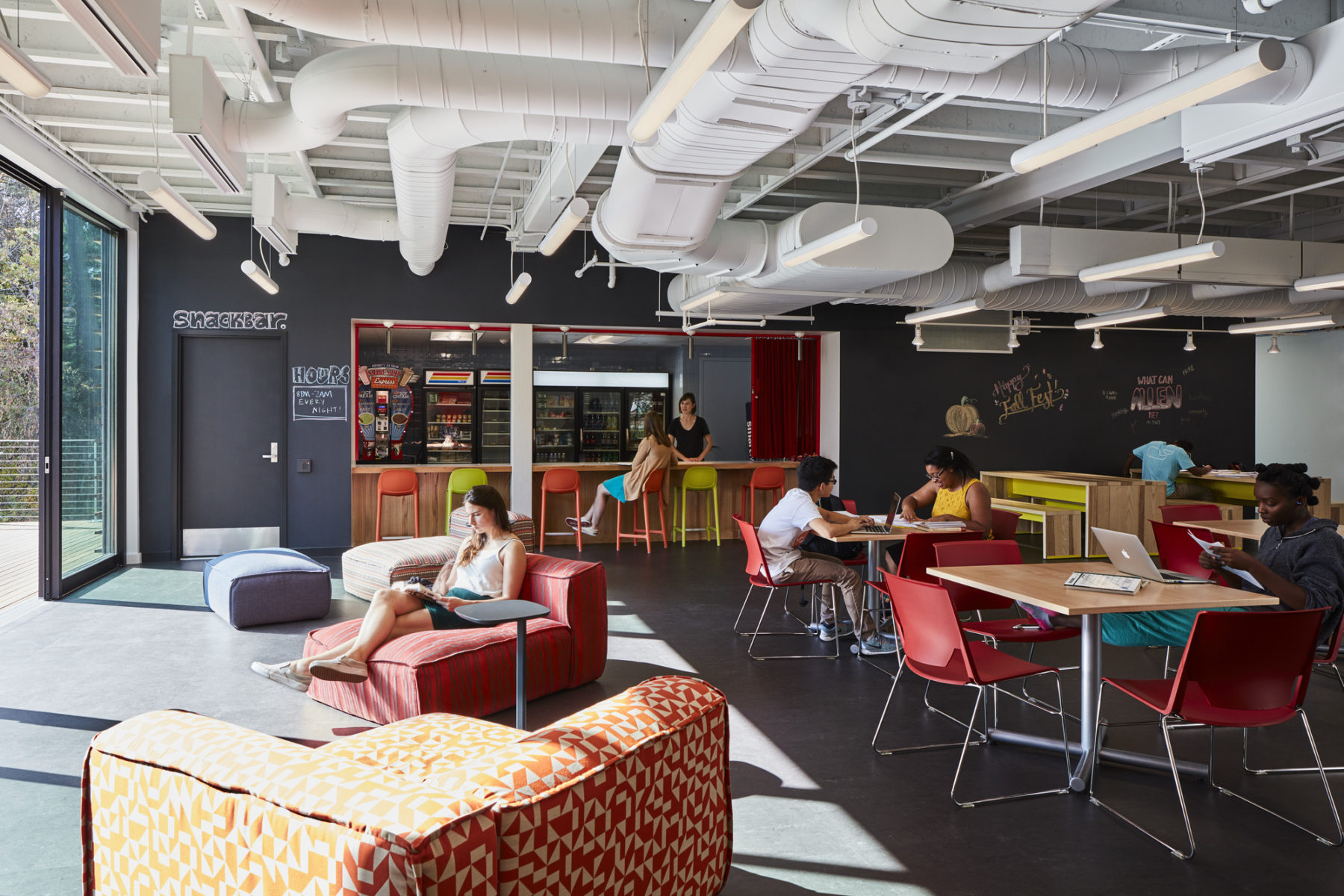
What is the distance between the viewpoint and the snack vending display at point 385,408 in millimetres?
11984

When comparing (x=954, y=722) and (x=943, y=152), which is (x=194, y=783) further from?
(x=943, y=152)

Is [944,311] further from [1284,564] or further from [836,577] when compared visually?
[1284,564]

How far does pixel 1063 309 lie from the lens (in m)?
9.69

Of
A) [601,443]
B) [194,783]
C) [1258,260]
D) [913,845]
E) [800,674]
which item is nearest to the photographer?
[194,783]

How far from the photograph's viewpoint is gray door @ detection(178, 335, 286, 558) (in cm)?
923

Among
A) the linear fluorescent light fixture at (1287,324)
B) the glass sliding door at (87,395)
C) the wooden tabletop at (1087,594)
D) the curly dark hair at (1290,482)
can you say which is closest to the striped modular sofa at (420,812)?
the wooden tabletop at (1087,594)

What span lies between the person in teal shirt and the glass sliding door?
10.9 meters

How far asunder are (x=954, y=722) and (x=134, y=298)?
8.54 m

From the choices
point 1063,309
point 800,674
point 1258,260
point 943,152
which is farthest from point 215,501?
point 1258,260

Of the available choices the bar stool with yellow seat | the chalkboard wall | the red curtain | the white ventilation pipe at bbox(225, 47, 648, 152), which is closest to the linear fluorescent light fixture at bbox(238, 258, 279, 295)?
the chalkboard wall

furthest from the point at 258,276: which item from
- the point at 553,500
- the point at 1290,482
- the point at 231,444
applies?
the point at 1290,482

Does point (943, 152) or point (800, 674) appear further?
point (943, 152)

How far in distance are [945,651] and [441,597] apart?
2483mm

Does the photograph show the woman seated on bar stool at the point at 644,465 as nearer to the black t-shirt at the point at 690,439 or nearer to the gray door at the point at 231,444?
the black t-shirt at the point at 690,439
